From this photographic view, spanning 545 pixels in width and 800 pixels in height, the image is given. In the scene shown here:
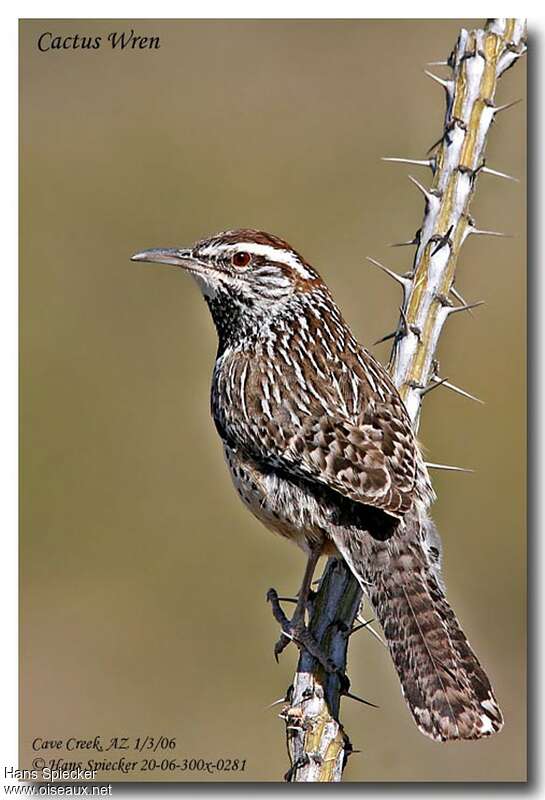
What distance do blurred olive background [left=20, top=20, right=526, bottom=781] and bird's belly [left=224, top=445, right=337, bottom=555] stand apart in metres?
0.43

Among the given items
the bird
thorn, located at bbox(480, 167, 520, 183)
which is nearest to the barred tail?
the bird

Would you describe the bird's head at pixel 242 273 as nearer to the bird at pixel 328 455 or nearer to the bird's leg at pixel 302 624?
the bird at pixel 328 455

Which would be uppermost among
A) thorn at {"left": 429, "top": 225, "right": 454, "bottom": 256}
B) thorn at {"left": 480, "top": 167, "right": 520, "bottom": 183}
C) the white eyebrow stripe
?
thorn at {"left": 480, "top": 167, "right": 520, "bottom": 183}

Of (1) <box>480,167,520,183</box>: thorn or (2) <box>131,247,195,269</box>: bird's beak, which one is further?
(2) <box>131,247,195,269</box>: bird's beak

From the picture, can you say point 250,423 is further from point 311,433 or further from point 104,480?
point 104,480

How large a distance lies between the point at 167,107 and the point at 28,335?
1.23 metres

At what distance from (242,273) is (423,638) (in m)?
1.29

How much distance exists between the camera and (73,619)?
478cm

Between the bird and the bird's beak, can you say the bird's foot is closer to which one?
the bird

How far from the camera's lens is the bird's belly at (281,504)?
Result: 3.59 m

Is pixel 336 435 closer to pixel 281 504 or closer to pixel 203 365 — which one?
pixel 281 504

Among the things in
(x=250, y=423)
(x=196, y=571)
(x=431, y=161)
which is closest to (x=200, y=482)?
(x=196, y=571)

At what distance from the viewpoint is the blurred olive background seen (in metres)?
4.28
